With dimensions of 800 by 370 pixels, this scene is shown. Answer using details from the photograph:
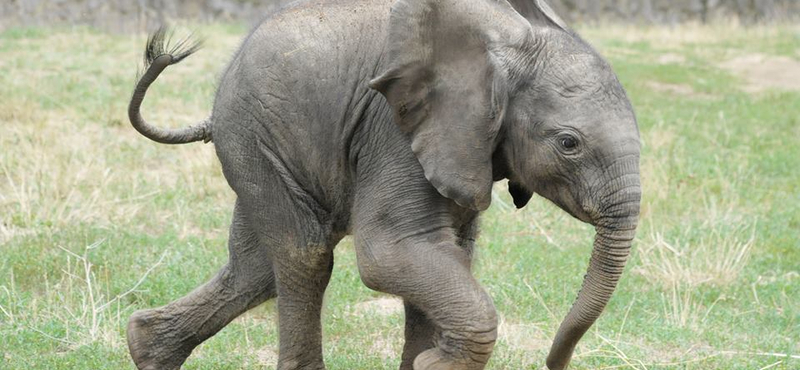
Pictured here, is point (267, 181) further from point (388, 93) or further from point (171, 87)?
point (171, 87)

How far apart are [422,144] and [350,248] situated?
3.56m

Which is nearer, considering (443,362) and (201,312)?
(443,362)

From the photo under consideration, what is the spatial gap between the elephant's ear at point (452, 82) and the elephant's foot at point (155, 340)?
162cm

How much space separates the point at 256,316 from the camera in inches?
261

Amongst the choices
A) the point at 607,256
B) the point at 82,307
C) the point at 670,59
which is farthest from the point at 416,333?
the point at 670,59

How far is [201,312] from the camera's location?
5344 millimetres

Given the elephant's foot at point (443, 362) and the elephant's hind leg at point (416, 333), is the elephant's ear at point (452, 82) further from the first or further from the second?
the elephant's hind leg at point (416, 333)

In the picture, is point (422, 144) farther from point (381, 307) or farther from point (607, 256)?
point (381, 307)

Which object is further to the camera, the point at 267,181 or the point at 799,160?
the point at 799,160

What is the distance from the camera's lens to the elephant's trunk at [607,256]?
4.02m

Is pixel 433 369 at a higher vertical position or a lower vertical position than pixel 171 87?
higher

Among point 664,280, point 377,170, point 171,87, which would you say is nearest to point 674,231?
point 664,280

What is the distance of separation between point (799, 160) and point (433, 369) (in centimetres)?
706

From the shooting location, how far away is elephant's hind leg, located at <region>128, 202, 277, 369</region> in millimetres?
5246
